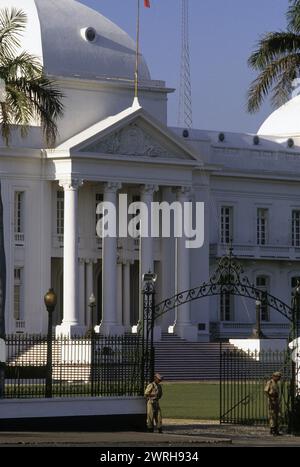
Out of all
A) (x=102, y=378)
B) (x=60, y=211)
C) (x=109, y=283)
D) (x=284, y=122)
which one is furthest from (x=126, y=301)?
(x=102, y=378)

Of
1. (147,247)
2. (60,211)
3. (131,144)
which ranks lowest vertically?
(147,247)

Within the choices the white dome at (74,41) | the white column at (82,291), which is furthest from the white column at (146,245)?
the white dome at (74,41)

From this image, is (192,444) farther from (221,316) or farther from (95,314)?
(221,316)

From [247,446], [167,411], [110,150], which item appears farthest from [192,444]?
[110,150]

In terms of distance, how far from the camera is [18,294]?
231ft

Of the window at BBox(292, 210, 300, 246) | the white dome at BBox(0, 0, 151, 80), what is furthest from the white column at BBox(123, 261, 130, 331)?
the window at BBox(292, 210, 300, 246)

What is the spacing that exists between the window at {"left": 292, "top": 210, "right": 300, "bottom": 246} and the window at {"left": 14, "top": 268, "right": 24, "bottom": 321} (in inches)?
637

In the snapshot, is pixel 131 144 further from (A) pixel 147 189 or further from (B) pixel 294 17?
(B) pixel 294 17

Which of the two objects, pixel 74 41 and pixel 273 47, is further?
pixel 74 41

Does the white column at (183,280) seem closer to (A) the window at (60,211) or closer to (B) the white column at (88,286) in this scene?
(B) the white column at (88,286)

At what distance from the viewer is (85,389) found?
43406mm

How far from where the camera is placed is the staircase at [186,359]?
6644 cm

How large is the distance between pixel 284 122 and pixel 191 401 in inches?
1467
